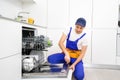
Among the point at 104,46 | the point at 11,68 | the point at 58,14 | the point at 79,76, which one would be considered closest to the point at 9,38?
the point at 11,68

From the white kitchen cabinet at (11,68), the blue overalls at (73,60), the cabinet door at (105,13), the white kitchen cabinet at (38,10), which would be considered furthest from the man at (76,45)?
the white kitchen cabinet at (38,10)

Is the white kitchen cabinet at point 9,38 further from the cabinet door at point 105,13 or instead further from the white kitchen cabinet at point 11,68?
the cabinet door at point 105,13

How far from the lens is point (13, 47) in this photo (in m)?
1.60

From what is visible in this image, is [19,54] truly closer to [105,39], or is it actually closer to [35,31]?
[35,31]

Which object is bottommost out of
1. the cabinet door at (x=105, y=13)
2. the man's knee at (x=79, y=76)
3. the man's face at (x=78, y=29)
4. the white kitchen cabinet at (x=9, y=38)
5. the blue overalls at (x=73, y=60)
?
the man's knee at (x=79, y=76)

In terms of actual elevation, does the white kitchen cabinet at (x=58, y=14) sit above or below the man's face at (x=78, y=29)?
above

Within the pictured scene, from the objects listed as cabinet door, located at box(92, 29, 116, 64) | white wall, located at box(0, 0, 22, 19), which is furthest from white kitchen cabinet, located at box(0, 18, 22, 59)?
cabinet door, located at box(92, 29, 116, 64)

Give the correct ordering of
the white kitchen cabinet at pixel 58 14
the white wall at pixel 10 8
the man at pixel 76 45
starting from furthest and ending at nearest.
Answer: the white kitchen cabinet at pixel 58 14, the white wall at pixel 10 8, the man at pixel 76 45

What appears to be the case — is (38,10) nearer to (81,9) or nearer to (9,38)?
(81,9)

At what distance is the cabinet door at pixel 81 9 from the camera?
3537 mm

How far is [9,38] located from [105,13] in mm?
2453

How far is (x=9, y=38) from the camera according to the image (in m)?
1.50

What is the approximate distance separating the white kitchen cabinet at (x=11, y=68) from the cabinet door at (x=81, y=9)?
6.72 ft

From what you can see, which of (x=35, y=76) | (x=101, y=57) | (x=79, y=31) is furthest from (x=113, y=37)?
(x=35, y=76)
